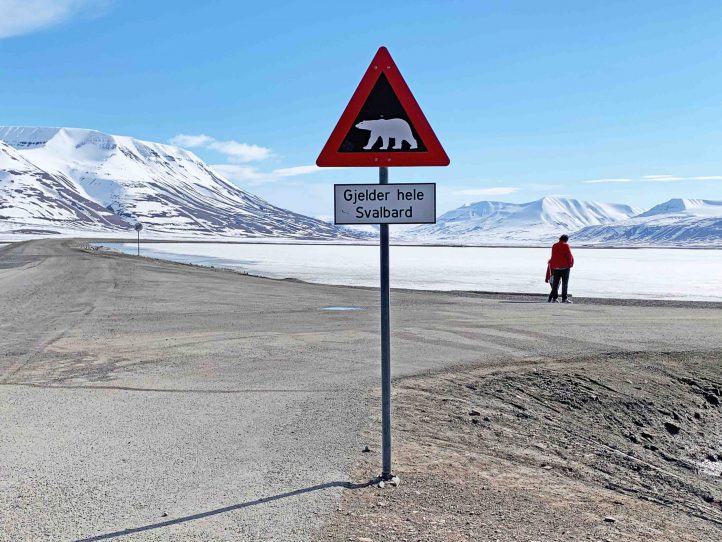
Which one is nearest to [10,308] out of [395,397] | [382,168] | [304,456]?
[395,397]

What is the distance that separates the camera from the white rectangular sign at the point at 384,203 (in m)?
3.92

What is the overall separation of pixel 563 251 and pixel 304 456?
45.0 ft

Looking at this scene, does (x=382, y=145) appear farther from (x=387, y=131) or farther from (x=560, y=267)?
(x=560, y=267)

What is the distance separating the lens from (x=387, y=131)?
399 centimetres

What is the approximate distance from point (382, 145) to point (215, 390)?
355 centimetres

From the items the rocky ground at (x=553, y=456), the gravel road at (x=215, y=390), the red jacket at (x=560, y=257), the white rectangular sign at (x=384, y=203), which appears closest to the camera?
the rocky ground at (x=553, y=456)

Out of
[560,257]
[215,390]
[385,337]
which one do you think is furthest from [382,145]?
[560,257]

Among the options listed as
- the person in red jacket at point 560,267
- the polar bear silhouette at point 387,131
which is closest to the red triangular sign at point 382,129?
the polar bear silhouette at point 387,131

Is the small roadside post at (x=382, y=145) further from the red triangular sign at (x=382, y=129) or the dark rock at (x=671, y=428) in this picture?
the dark rock at (x=671, y=428)

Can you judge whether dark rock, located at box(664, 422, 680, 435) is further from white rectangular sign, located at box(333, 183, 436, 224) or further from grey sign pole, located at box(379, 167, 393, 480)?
white rectangular sign, located at box(333, 183, 436, 224)

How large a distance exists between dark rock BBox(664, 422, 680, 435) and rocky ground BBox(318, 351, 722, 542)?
0.05ft

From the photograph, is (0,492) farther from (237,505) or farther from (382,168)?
(382,168)

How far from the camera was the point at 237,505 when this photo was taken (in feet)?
12.3

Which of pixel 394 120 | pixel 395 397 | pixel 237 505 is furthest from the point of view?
pixel 395 397
